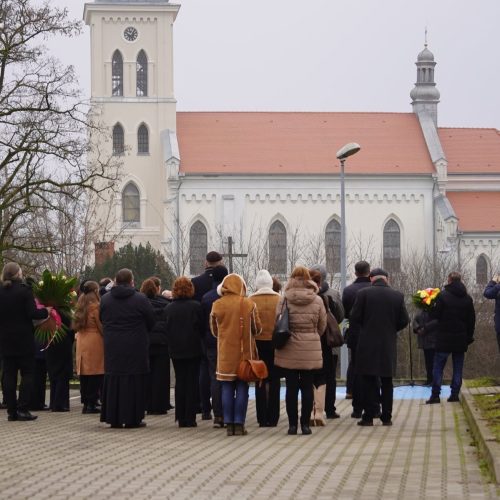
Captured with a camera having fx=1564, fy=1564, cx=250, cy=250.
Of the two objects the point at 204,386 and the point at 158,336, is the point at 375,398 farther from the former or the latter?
the point at 158,336

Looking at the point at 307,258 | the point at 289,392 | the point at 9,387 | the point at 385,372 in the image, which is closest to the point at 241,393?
the point at 289,392

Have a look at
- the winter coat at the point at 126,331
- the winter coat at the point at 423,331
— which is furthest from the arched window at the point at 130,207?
the winter coat at the point at 126,331

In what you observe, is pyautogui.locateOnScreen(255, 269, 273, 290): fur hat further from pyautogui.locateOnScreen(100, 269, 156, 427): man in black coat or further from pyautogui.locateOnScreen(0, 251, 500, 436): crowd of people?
pyautogui.locateOnScreen(100, 269, 156, 427): man in black coat

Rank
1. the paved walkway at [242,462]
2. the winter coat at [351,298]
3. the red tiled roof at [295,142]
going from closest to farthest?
1. the paved walkway at [242,462]
2. the winter coat at [351,298]
3. the red tiled roof at [295,142]

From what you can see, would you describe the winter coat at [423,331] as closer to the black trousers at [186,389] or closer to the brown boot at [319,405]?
the brown boot at [319,405]

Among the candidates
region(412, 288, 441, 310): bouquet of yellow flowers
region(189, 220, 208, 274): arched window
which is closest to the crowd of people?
region(412, 288, 441, 310): bouquet of yellow flowers

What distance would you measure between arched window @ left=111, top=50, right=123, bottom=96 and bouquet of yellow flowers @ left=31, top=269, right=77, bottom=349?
61.3 metres

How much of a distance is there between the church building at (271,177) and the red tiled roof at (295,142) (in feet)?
0.25

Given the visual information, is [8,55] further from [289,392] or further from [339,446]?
[339,446]

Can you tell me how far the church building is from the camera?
79562 mm

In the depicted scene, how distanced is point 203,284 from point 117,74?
63589mm

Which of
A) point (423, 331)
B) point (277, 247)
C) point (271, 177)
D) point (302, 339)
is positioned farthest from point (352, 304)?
point (271, 177)

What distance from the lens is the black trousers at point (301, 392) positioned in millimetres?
15539

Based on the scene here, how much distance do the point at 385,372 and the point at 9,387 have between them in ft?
13.9
